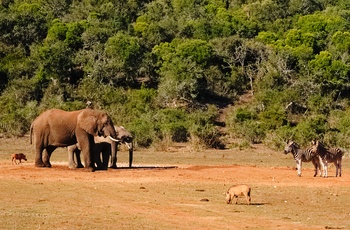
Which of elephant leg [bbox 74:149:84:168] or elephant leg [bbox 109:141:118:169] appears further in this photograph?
elephant leg [bbox 74:149:84:168]

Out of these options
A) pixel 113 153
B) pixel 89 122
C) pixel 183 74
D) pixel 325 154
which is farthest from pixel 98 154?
pixel 183 74

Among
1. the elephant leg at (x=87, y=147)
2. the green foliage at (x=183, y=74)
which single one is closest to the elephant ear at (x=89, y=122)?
the elephant leg at (x=87, y=147)

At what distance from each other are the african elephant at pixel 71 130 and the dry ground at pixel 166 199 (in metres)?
0.79

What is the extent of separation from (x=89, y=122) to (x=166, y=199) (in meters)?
8.41

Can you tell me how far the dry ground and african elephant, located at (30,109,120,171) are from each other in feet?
2.59

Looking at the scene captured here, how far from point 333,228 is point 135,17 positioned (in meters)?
75.1

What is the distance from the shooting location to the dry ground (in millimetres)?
17328

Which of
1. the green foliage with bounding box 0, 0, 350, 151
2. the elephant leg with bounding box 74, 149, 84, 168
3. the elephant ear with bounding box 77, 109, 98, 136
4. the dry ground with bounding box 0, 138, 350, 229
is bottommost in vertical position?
the dry ground with bounding box 0, 138, 350, 229

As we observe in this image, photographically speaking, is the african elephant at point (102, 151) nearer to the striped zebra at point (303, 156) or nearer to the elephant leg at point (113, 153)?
the elephant leg at point (113, 153)

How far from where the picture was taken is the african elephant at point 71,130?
2897 cm

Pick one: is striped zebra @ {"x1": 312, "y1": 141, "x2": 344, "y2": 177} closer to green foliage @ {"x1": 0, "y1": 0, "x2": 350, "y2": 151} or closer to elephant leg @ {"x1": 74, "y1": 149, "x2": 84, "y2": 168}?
elephant leg @ {"x1": 74, "y1": 149, "x2": 84, "y2": 168}

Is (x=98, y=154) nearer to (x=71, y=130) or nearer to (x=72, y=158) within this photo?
(x=72, y=158)

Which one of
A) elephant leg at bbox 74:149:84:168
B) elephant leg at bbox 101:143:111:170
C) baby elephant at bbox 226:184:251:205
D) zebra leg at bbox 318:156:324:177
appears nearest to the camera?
baby elephant at bbox 226:184:251:205

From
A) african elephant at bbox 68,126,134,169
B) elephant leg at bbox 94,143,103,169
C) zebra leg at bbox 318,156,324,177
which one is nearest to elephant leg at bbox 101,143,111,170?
african elephant at bbox 68,126,134,169
